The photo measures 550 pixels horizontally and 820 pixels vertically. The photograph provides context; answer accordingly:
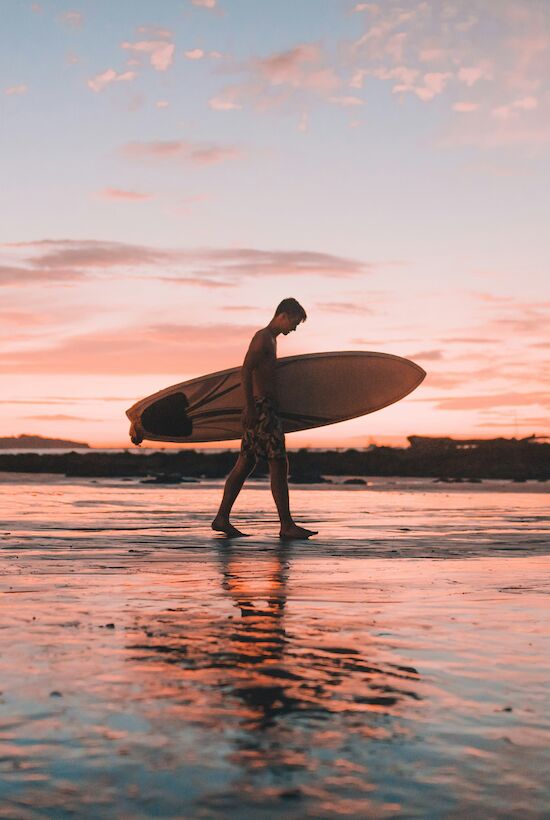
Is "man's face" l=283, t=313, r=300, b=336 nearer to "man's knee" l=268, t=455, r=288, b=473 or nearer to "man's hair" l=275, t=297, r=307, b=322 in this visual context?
"man's hair" l=275, t=297, r=307, b=322

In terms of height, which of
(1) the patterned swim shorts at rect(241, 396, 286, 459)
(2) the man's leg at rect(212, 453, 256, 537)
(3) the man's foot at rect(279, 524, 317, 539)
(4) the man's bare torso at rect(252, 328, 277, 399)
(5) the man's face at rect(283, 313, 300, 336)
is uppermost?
(5) the man's face at rect(283, 313, 300, 336)

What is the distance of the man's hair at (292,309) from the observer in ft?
35.1

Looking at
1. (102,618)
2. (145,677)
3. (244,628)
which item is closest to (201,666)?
(145,677)

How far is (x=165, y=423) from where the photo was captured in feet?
47.7

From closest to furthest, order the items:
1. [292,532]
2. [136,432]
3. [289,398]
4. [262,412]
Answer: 1. [292,532]
2. [262,412]
3. [289,398]
4. [136,432]

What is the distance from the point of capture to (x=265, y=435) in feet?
34.6

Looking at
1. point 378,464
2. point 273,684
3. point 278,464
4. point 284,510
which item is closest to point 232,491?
point 278,464

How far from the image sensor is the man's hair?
10.7 meters

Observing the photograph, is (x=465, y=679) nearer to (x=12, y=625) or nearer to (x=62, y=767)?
(x=62, y=767)

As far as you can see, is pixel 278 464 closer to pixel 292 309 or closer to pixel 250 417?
pixel 250 417

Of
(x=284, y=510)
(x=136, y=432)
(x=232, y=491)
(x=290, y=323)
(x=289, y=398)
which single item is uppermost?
(x=290, y=323)

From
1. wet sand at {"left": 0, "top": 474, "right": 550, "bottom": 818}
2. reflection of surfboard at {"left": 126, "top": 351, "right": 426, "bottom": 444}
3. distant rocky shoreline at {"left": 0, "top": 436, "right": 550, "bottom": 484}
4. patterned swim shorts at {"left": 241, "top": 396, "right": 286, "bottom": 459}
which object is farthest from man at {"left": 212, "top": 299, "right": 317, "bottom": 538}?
distant rocky shoreline at {"left": 0, "top": 436, "right": 550, "bottom": 484}

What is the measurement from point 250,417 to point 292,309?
3.71 feet

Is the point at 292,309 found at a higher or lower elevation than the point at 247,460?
higher
